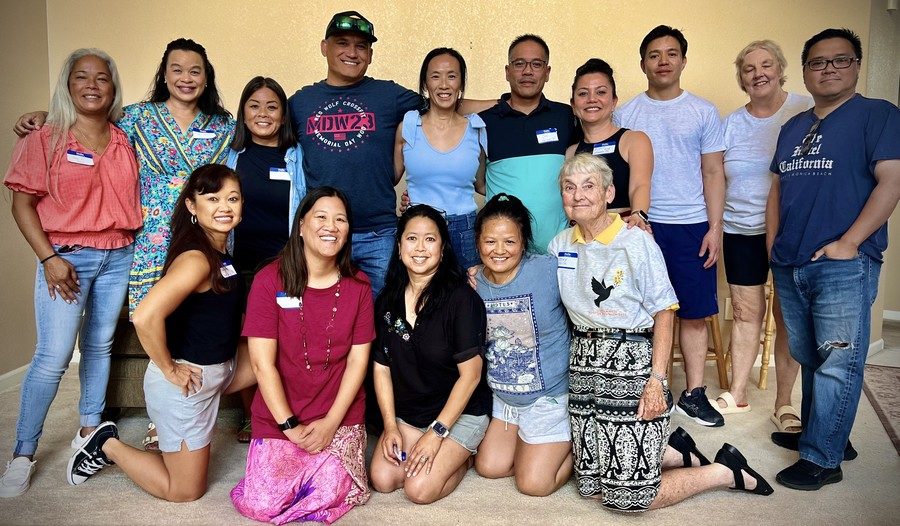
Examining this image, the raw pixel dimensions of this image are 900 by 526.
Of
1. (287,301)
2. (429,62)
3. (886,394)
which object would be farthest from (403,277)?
(886,394)

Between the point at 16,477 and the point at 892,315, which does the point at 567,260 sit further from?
the point at 892,315

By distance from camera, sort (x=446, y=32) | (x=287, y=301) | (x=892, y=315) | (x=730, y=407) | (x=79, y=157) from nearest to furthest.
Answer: (x=287, y=301)
(x=79, y=157)
(x=730, y=407)
(x=446, y=32)
(x=892, y=315)

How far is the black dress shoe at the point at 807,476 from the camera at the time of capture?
2.42 m

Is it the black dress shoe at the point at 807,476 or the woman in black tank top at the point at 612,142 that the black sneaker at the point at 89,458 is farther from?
the black dress shoe at the point at 807,476

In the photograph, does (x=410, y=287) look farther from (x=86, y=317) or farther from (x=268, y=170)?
(x=86, y=317)

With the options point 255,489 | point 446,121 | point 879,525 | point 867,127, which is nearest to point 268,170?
point 446,121

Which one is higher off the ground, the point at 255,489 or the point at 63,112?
the point at 63,112

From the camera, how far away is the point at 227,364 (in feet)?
8.03

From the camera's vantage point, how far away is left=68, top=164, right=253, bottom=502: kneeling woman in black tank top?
7.46 feet

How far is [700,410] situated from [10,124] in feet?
12.8

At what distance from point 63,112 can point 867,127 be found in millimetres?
3029

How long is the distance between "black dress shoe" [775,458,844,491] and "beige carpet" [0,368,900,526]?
3 centimetres

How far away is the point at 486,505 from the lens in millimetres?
2307

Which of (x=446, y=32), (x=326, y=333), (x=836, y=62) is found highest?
(x=446, y=32)
